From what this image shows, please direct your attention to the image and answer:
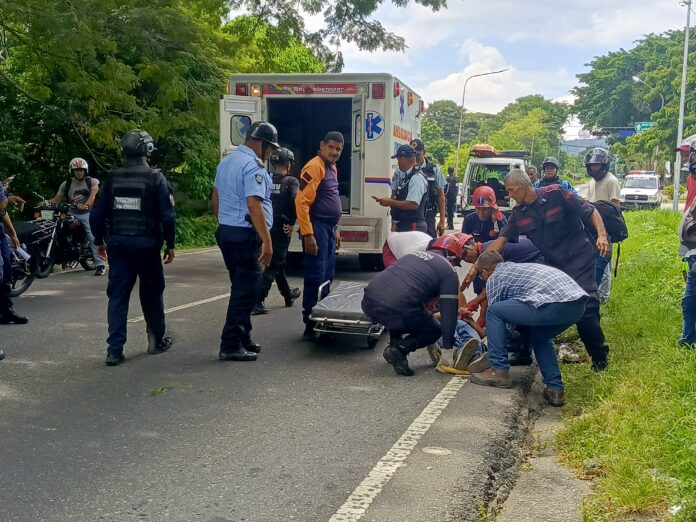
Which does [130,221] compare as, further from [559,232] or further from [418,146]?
[418,146]

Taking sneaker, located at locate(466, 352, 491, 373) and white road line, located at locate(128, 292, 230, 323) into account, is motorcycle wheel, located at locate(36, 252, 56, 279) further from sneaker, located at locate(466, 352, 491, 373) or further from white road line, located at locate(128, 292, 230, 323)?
sneaker, located at locate(466, 352, 491, 373)

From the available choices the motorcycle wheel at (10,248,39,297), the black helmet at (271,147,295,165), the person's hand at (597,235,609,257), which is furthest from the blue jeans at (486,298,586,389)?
the motorcycle wheel at (10,248,39,297)

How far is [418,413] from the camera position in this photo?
499 centimetres

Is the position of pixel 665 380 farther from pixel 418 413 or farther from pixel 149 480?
pixel 149 480

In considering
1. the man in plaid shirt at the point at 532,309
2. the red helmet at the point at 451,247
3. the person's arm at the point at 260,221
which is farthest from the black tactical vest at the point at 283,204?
the man in plaid shirt at the point at 532,309

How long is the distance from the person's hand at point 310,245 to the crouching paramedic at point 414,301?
1144mm

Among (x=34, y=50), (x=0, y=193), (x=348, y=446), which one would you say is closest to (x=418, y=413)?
(x=348, y=446)

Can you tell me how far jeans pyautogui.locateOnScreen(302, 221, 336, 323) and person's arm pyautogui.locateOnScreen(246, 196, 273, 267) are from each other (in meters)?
1.05

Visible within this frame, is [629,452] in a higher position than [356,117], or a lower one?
lower

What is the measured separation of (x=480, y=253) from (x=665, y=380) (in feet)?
5.43

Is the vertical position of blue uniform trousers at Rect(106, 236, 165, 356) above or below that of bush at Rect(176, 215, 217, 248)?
above

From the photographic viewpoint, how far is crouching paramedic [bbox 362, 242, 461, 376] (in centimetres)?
577

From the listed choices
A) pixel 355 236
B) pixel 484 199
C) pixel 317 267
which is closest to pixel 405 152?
pixel 484 199

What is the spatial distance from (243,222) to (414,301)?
153 cm
